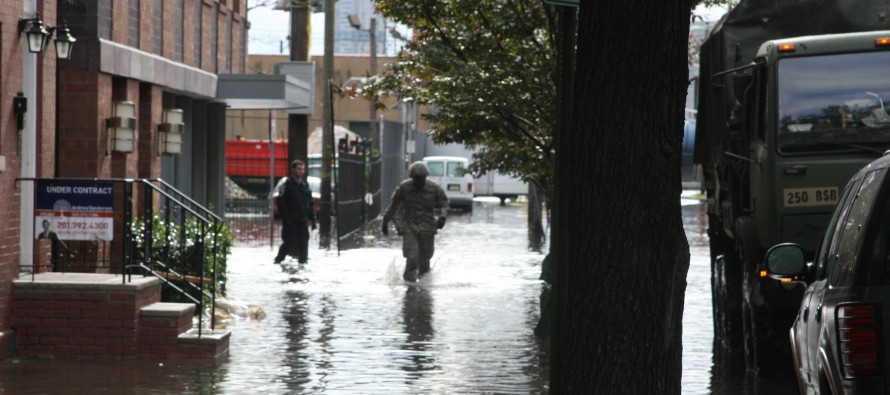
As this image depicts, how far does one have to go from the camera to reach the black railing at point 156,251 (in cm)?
1292

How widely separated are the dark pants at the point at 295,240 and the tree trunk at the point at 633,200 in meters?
17.0

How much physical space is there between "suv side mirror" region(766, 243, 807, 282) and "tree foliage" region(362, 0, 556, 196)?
8081 millimetres

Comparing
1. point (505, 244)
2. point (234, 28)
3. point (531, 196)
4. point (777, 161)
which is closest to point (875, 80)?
point (777, 161)

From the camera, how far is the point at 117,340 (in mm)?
12297

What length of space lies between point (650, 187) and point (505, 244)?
24.7 metres

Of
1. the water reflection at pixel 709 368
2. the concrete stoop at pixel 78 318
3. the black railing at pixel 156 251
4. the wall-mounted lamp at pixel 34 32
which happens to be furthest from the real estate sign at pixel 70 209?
the water reflection at pixel 709 368

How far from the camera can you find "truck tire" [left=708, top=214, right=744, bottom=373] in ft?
42.9

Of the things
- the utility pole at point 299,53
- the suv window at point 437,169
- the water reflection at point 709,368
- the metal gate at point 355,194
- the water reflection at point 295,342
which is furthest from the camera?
the suv window at point 437,169

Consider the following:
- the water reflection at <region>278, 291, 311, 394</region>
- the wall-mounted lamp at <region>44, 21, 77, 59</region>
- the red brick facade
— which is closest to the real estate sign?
the red brick facade

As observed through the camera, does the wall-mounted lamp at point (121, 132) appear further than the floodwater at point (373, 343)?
Yes

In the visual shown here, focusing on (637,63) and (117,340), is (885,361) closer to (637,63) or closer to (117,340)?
(637,63)

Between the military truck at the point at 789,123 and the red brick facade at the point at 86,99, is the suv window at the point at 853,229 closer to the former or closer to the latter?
the military truck at the point at 789,123

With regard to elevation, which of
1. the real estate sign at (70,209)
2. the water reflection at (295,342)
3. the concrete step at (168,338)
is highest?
the real estate sign at (70,209)

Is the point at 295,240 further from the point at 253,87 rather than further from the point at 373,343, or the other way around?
the point at 373,343
